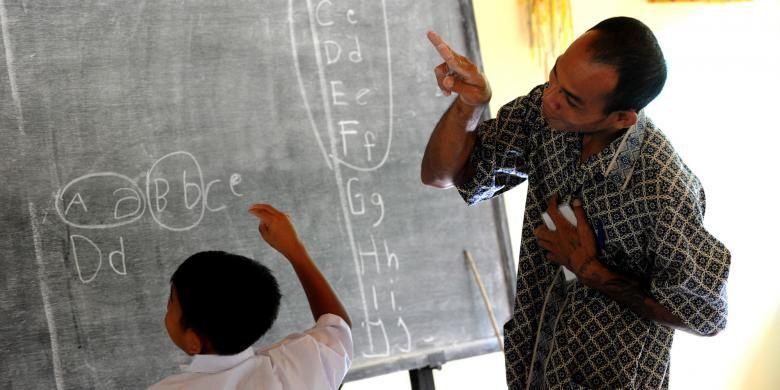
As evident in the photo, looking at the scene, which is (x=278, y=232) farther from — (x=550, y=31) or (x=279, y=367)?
(x=550, y=31)

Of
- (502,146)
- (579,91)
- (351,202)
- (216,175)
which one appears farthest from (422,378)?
(579,91)

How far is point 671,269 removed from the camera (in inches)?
52.6

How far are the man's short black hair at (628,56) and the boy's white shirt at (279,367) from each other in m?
0.61

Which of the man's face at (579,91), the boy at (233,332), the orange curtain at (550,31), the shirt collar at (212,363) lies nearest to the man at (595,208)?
the man's face at (579,91)

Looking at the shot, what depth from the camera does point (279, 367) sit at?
1336mm

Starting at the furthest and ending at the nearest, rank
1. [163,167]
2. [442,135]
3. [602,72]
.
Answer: [163,167], [442,135], [602,72]

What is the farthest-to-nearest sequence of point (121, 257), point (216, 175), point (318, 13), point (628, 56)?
1. point (318, 13)
2. point (216, 175)
3. point (121, 257)
4. point (628, 56)

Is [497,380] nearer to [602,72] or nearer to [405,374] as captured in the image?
[405,374]

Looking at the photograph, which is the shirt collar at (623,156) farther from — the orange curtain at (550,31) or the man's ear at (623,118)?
the orange curtain at (550,31)

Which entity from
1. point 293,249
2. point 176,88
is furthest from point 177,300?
point 176,88

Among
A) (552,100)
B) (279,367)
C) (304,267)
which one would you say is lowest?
(279,367)

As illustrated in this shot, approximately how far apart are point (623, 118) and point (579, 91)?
0.34ft

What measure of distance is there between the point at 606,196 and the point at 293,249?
0.55 metres

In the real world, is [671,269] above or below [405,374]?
above
